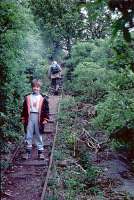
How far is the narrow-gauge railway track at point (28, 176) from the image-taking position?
9.01m

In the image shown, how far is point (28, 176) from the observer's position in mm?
10312

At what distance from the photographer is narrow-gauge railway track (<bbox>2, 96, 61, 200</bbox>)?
29.6ft

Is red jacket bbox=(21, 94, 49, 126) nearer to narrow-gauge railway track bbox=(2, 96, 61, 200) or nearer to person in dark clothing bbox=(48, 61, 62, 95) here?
narrow-gauge railway track bbox=(2, 96, 61, 200)

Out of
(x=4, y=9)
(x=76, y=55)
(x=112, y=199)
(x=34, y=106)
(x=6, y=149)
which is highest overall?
(x=76, y=55)

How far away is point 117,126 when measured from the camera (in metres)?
12.2

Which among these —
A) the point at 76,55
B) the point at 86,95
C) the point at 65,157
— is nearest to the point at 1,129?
the point at 65,157

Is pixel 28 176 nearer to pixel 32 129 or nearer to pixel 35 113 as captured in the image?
pixel 32 129

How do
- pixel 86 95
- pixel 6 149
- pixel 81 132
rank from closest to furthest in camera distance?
pixel 6 149 → pixel 81 132 → pixel 86 95

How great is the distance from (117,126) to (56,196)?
408 centimetres

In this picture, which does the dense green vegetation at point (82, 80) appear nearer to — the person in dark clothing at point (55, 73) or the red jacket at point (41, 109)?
the red jacket at point (41, 109)

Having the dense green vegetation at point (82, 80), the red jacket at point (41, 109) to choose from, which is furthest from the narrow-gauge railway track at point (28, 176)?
the red jacket at point (41, 109)

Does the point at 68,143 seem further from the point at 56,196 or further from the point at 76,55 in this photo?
the point at 76,55

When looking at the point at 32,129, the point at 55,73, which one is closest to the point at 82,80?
the point at 55,73

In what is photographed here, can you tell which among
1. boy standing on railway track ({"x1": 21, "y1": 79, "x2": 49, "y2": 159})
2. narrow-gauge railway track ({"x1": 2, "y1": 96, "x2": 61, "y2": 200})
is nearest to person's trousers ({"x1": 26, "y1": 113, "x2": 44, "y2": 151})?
boy standing on railway track ({"x1": 21, "y1": 79, "x2": 49, "y2": 159})
